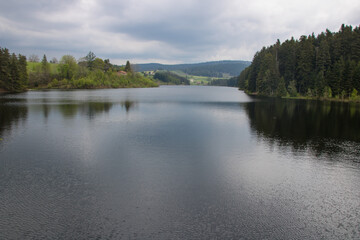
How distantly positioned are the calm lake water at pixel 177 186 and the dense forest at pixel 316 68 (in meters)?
55.9

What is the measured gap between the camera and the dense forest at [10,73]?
95000 millimetres

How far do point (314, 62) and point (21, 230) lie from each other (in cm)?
9973

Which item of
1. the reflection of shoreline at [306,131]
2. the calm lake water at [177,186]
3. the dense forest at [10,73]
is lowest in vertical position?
the calm lake water at [177,186]

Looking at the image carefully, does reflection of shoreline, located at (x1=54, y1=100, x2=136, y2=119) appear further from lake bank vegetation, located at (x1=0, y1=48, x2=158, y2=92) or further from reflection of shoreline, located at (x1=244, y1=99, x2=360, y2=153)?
lake bank vegetation, located at (x1=0, y1=48, x2=158, y2=92)

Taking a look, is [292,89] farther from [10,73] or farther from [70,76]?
[70,76]

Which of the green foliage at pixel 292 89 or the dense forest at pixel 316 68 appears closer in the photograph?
the dense forest at pixel 316 68

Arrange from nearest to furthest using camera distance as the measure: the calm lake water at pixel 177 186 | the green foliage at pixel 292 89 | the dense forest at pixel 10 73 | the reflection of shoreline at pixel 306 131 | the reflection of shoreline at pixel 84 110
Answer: the calm lake water at pixel 177 186, the reflection of shoreline at pixel 306 131, the reflection of shoreline at pixel 84 110, the green foliage at pixel 292 89, the dense forest at pixel 10 73

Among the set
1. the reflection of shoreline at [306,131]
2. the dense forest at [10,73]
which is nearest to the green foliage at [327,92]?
the reflection of shoreline at [306,131]

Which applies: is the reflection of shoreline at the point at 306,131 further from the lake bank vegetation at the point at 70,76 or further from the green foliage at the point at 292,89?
the lake bank vegetation at the point at 70,76

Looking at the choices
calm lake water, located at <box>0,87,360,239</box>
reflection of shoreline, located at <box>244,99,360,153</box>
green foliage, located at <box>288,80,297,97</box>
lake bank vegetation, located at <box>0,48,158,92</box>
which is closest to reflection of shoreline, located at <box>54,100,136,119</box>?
calm lake water, located at <box>0,87,360,239</box>

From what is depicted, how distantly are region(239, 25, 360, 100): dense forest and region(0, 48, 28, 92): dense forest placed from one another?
98768 millimetres

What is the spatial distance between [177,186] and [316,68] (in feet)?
294

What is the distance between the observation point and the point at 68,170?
15992 millimetres

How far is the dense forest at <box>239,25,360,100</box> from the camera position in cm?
7300
